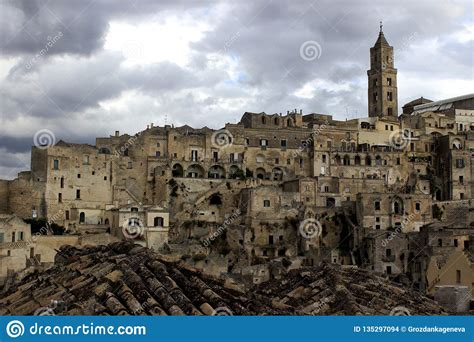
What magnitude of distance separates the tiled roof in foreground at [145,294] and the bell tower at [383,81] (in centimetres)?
7111

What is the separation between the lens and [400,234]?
56281 mm

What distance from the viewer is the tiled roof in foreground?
A: 1399 centimetres

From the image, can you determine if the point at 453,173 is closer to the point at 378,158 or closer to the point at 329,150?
A: the point at 378,158

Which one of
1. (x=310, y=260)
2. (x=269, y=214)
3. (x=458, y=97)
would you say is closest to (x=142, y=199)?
(x=269, y=214)

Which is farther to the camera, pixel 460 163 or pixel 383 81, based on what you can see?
pixel 383 81

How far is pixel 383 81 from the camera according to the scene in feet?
302

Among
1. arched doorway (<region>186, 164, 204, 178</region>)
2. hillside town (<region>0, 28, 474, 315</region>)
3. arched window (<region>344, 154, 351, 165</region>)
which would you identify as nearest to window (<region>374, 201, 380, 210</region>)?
hillside town (<region>0, 28, 474, 315</region>)

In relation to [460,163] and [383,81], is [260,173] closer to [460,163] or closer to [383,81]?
[460,163]

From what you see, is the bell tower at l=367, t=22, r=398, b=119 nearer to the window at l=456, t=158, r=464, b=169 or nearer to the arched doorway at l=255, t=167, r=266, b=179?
the window at l=456, t=158, r=464, b=169

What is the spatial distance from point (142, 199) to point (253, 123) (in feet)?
53.3

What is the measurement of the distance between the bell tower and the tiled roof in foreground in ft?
233

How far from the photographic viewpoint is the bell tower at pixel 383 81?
9206 cm

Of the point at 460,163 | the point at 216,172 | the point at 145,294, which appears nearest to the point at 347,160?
the point at 460,163

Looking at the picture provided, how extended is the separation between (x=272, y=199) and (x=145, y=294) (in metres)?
49.3
